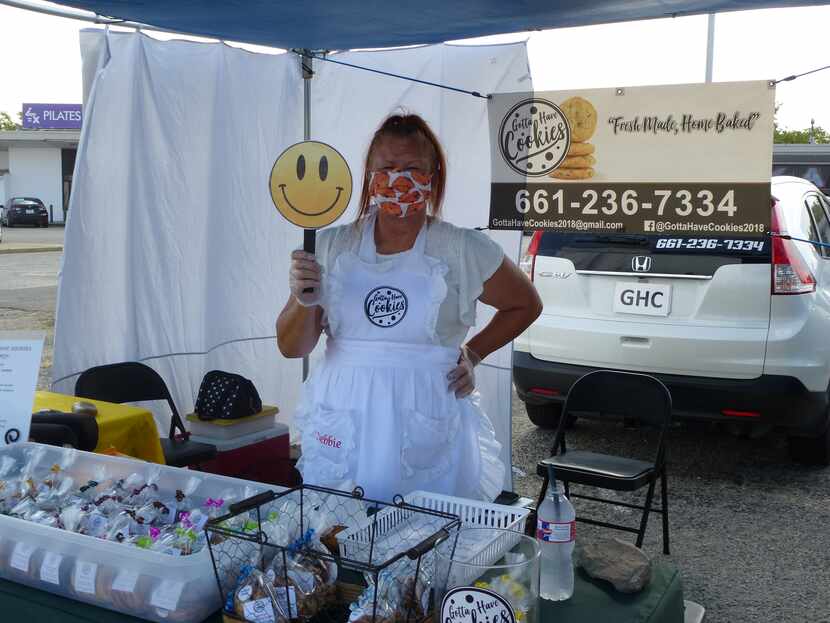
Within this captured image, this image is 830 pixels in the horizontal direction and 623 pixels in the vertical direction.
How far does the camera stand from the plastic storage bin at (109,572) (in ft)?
4.77

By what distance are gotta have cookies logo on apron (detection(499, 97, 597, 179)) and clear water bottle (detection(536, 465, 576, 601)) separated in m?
2.78

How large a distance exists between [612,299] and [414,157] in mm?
2956

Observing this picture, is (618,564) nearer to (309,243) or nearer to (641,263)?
(309,243)

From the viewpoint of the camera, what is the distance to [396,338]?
87.0 inches

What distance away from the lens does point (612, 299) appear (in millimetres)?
4922

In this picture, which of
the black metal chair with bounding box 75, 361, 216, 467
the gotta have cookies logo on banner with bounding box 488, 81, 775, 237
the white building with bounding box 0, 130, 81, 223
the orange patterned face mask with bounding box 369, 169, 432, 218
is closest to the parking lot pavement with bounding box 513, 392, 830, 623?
the gotta have cookies logo on banner with bounding box 488, 81, 775, 237

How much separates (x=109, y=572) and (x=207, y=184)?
11.0 feet

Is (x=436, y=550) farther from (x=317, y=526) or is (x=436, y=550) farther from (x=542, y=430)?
(x=542, y=430)

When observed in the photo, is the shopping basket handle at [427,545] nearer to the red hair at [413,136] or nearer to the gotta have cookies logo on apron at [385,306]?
the gotta have cookies logo on apron at [385,306]

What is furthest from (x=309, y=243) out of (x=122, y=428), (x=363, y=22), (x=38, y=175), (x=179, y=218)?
(x=38, y=175)

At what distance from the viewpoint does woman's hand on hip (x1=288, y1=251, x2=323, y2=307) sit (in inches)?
78.5

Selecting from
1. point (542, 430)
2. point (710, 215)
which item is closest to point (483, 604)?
point (710, 215)

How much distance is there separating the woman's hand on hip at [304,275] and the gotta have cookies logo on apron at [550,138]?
236 centimetres

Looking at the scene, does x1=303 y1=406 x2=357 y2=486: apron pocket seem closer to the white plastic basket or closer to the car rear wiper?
the white plastic basket
